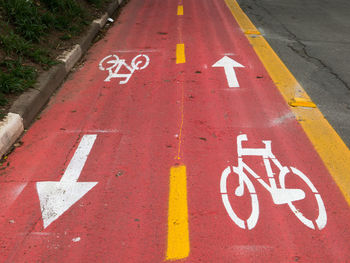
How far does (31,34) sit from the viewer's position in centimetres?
561

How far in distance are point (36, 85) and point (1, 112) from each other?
81 cm

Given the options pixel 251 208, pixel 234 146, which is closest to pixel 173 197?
pixel 251 208

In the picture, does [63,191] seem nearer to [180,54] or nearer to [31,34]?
[31,34]

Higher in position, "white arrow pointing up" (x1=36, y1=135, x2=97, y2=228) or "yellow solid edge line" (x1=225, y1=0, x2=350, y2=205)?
"yellow solid edge line" (x1=225, y1=0, x2=350, y2=205)

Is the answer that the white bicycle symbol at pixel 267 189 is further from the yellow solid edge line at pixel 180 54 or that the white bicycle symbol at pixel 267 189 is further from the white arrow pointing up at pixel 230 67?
the yellow solid edge line at pixel 180 54

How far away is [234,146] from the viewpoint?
3598mm

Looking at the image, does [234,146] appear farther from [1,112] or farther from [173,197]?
[1,112]

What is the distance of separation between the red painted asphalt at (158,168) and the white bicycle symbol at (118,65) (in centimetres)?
13

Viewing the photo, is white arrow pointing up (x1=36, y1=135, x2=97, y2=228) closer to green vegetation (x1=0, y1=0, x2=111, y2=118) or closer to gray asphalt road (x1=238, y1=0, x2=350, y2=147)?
green vegetation (x1=0, y1=0, x2=111, y2=118)

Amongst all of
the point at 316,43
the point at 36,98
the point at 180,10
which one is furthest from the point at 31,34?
the point at 316,43

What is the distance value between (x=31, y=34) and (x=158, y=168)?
12.6ft

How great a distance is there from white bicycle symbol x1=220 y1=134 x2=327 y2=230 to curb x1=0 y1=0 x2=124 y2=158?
2428 millimetres

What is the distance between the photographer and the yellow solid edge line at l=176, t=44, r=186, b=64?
5816 mm

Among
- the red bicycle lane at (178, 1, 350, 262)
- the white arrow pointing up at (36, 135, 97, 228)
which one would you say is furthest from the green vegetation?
the red bicycle lane at (178, 1, 350, 262)
